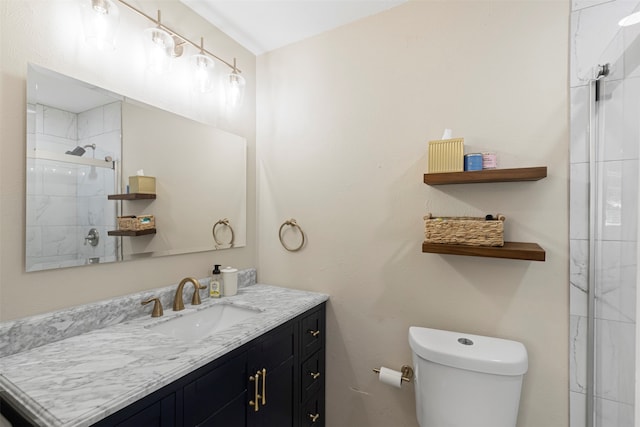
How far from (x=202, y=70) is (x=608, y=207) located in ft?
6.08

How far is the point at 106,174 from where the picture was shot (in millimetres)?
1167

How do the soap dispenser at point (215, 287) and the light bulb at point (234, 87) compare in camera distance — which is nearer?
the soap dispenser at point (215, 287)

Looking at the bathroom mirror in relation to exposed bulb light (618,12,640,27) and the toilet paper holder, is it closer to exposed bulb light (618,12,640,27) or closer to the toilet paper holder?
the toilet paper holder

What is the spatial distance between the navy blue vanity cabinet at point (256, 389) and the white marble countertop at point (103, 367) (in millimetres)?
40

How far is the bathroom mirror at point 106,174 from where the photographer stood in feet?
3.28

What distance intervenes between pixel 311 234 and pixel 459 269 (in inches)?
32.1

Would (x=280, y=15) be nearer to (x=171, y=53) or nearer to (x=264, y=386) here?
(x=171, y=53)

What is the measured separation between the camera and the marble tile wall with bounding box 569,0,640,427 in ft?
2.82

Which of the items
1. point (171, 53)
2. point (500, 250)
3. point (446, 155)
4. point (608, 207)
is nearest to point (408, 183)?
point (446, 155)

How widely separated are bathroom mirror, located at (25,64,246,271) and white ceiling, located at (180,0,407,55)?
0.61 meters

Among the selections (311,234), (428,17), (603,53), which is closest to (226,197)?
(311,234)

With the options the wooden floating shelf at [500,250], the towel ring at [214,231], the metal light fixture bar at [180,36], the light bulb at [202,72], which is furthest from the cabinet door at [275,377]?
the metal light fixture bar at [180,36]

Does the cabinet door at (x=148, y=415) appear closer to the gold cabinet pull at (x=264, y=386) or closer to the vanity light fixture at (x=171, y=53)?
the gold cabinet pull at (x=264, y=386)

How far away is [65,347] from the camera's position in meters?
0.96
